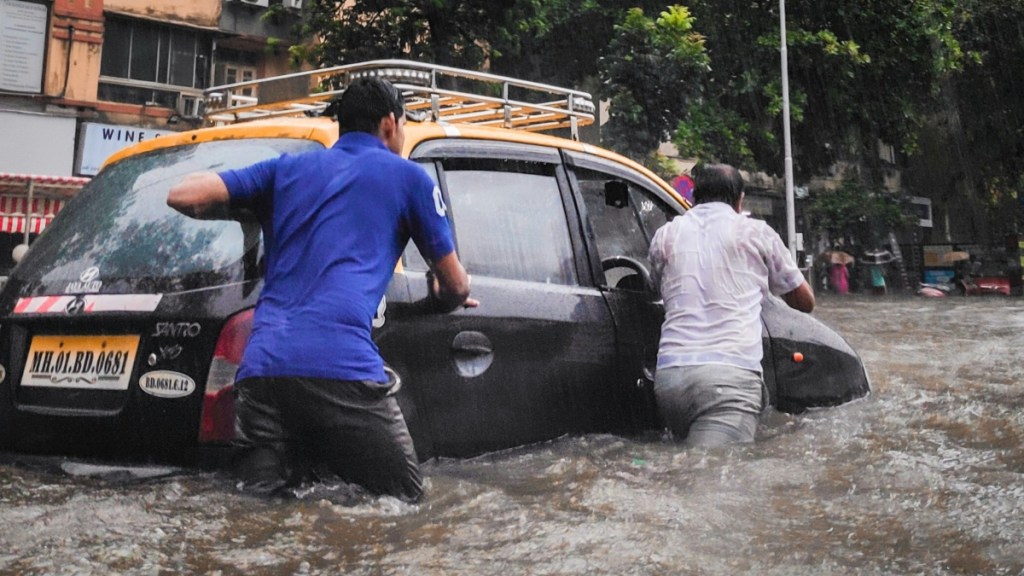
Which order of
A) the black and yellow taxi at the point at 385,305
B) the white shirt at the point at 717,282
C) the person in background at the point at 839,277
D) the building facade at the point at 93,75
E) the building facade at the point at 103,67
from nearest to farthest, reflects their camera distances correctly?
the black and yellow taxi at the point at 385,305, the white shirt at the point at 717,282, the building facade at the point at 93,75, the building facade at the point at 103,67, the person in background at the point at 839,277

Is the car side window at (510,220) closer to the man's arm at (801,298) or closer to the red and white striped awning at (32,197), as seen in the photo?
the man's arm at (801,298)

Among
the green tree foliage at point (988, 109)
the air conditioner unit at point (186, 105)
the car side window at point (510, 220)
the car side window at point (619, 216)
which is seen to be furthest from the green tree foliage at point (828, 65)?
the car side window at point (510, 220)

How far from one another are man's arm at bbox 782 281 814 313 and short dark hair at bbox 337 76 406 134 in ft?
6.91

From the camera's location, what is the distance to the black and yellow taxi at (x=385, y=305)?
3262 millimetres

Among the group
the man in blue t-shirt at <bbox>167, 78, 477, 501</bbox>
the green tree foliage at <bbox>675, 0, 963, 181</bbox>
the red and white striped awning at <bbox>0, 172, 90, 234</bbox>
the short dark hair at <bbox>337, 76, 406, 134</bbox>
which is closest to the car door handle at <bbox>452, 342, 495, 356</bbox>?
the man in blue t-shirt at <bbox>167, 78, 477, 501</bbox>

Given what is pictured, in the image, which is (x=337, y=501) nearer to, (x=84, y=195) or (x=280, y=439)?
(x=280, y=439)

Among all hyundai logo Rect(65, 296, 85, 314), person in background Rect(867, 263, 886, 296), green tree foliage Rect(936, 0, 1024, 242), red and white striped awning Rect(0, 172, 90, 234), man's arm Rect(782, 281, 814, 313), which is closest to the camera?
hyundai logo Rect(65, 296, 85, 314)

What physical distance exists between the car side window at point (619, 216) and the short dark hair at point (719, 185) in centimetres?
30

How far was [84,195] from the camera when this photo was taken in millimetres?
3930

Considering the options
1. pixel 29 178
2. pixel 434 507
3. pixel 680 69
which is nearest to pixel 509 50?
pixel 680 69

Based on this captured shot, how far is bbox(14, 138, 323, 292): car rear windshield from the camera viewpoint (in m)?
3.34

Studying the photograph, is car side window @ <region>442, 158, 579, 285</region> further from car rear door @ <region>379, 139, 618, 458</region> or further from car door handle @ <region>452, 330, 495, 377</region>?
car door handle @ <region>452, 330, 495, 377</region>

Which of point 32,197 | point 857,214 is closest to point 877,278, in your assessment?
point 857,214

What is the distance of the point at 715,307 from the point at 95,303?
7.48 feet
